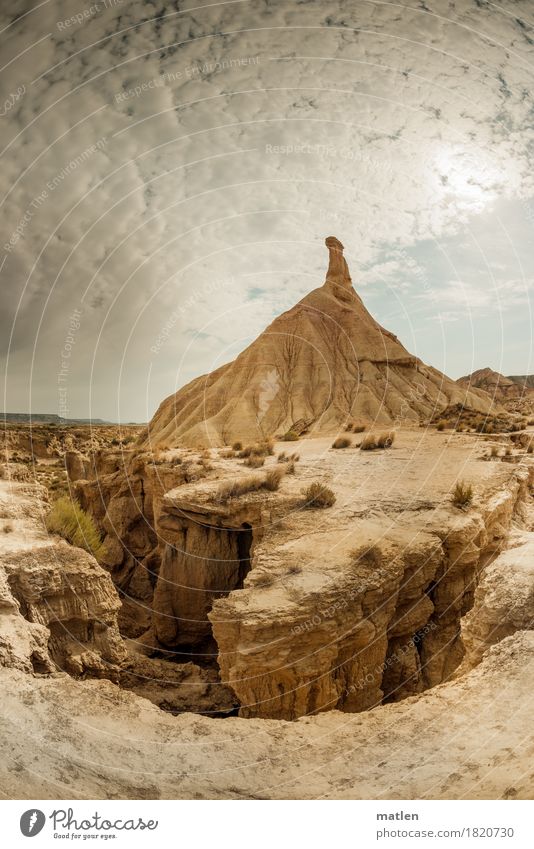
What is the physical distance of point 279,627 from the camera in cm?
685

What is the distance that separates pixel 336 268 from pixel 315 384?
14.0m

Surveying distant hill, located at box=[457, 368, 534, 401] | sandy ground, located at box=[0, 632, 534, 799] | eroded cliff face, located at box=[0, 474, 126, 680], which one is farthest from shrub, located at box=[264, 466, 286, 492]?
distant hill, located at box=[457, 368, 534, 401]

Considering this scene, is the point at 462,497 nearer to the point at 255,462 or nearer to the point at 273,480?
the point at 273,480

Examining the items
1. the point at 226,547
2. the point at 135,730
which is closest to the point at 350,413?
the point at 226,547

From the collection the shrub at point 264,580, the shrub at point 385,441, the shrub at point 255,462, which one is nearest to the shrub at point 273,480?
the shrub at point 255,462

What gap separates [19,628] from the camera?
6.34 meters

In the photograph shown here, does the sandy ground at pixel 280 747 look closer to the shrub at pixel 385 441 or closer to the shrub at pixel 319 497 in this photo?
the shrub at pixel 319 497

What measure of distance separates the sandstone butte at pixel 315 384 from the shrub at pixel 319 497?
936 inches

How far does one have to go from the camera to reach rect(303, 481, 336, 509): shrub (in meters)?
10.5

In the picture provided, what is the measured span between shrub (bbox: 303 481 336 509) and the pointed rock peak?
39.5 m

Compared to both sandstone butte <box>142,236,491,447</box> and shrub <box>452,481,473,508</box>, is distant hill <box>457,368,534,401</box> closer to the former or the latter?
sandstone butte <box>142,236,491,447</box>

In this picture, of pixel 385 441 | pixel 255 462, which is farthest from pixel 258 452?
pixel 385 441
